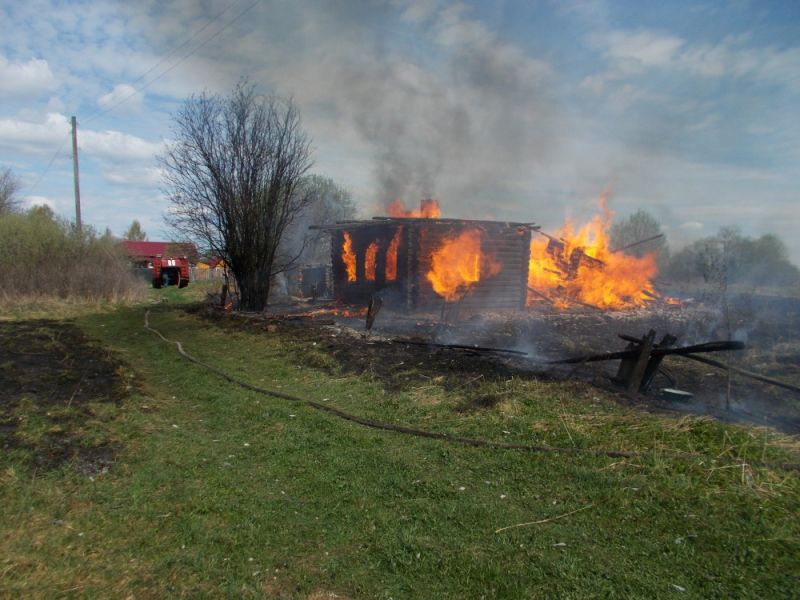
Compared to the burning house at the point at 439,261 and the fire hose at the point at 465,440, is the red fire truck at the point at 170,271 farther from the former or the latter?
the fire hose at the point at 465,440

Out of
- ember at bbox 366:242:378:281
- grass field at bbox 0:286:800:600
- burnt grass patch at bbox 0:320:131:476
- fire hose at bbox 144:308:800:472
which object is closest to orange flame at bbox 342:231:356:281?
ember at bbox 366:242:378:281

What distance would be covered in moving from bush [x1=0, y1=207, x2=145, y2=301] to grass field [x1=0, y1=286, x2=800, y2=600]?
1528 centimetres

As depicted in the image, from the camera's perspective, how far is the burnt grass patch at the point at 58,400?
177 inches

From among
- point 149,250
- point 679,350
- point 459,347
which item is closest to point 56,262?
point 459,347

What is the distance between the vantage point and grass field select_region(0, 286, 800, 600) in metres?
2.86

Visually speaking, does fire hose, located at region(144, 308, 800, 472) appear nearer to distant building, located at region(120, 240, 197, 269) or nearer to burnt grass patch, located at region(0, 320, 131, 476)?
burnt grass patch, located at region(0, 320, 131, 476)

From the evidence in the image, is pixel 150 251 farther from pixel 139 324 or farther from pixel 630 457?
pixel 630 457

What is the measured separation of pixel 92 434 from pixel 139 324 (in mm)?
10654

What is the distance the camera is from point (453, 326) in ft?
44.3

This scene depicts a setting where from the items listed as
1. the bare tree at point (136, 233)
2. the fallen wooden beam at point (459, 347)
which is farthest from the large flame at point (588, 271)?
the bare tree at point (136, 233)

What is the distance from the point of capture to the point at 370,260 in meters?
19.1

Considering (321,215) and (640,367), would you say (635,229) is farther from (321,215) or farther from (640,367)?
(640,367)

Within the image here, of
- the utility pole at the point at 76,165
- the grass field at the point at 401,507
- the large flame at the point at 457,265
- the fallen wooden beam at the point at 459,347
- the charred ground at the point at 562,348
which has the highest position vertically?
the utility pole at the point at 76,165

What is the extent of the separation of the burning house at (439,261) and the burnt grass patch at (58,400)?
33.9 ft
